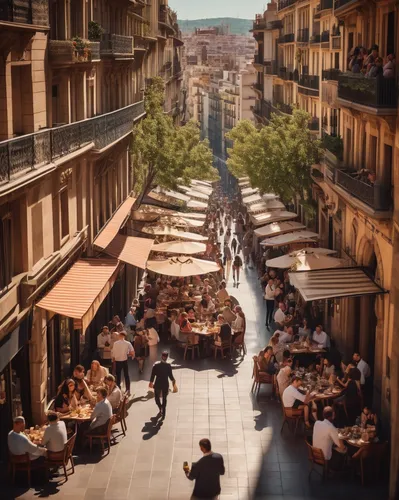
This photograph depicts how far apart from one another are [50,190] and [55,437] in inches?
254

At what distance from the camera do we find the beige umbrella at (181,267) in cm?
3080

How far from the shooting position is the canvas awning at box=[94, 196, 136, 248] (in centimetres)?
2845

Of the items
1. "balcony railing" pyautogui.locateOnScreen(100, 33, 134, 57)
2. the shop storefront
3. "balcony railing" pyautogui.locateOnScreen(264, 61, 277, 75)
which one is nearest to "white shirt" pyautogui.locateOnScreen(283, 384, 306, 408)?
the shop storefront

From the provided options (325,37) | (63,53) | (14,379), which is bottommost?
(14,379)

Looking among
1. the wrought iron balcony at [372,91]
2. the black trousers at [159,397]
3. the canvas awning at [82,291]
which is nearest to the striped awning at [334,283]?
the black trousers at [159,397]

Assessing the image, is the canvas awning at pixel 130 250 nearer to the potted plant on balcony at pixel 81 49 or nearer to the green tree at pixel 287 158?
the potted plant on balcony at pixel 81 49

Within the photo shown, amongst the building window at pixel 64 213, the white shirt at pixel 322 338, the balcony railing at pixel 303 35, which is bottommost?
the white shirt at pixel 322 338

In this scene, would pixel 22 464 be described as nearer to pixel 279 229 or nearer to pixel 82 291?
pixel 82 291

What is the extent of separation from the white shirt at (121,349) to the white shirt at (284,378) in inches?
154

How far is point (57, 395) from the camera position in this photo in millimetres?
20859

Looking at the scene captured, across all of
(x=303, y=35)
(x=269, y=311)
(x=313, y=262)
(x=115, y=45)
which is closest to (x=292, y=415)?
(x=313, y=262)

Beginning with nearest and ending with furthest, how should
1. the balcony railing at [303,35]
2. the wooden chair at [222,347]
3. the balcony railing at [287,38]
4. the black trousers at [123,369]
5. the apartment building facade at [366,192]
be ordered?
the apartment building facade at [366,192], the black trousers at [123,369], the wooden chair at [222,347], the balcony railing at [303,35], the balcony railing at [287,38]

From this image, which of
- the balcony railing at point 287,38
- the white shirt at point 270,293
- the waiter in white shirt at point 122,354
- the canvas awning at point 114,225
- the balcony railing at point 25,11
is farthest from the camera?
the balcony railing at point 287,38

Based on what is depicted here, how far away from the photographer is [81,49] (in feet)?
77.2
